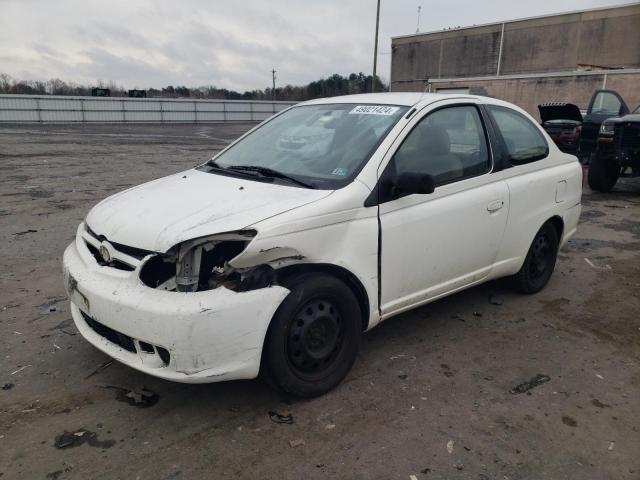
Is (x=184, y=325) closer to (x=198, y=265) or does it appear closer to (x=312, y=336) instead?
(x=198, y=265)

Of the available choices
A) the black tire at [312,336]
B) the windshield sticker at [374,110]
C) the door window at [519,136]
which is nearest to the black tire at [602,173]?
the door window at [519,136]

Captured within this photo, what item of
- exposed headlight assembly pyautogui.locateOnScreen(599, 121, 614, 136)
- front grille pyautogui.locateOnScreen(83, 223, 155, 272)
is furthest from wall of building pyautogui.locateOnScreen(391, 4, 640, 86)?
front grille pyautogui.locateOnScreen(83, 223, 155, 272)

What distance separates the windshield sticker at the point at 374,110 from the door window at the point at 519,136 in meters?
1.00

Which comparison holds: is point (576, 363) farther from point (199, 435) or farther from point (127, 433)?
point (127, 433)

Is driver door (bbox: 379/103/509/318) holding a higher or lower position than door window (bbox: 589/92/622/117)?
lower

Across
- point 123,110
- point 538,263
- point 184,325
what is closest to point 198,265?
point 184,325

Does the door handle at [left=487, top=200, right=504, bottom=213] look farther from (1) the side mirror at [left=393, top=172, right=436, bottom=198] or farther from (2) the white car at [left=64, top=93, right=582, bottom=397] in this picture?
(1) the side mirror at [left=393, top=172, right=436, bottom=198]

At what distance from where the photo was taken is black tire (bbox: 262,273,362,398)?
2.70 metres

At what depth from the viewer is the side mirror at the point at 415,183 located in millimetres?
3035

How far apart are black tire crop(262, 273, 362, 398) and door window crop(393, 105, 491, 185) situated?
0.92 meters

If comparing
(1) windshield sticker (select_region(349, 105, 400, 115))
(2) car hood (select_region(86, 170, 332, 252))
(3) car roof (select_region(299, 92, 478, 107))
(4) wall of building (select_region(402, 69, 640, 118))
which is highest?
(4) wall of building (select_region(402, 69, 640, 118))

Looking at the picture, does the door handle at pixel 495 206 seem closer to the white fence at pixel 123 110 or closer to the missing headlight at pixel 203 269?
the missing headlight at pixel 203 269

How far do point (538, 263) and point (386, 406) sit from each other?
7.91 ft

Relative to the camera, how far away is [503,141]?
402 centimetres
